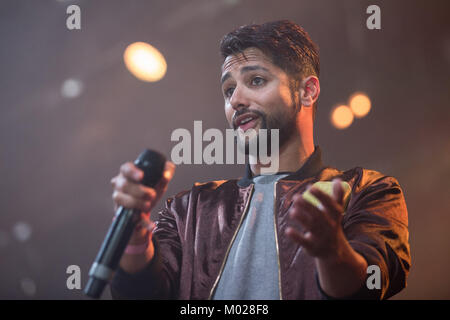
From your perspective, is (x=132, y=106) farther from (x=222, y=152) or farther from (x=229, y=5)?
(x=229, y=5)

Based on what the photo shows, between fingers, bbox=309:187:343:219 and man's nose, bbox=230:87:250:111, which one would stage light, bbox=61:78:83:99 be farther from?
fingers, bbox=309:187:343:219

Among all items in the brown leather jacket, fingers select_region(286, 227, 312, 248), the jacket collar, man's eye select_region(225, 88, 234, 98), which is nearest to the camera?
fingers select_region(286, 227, 312, 248)

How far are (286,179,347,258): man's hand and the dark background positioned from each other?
0.99 m

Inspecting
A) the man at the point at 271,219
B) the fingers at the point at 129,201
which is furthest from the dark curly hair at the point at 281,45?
the fingers at the point at 129,201

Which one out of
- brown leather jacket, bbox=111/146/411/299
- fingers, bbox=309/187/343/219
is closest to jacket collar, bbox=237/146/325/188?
brown leather jacket, bbox=111/146/411/299

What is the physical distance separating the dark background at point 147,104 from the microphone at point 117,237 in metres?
0.94

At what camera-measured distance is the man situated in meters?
0.80

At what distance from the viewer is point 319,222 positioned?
0.71m

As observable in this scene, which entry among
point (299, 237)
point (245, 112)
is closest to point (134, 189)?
point (299, 237)

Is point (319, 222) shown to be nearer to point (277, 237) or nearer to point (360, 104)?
point (277, 237)

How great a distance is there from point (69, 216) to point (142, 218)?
1.11m

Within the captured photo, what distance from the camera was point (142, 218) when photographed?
0.83 m

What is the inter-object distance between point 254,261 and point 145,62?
1.17 m
